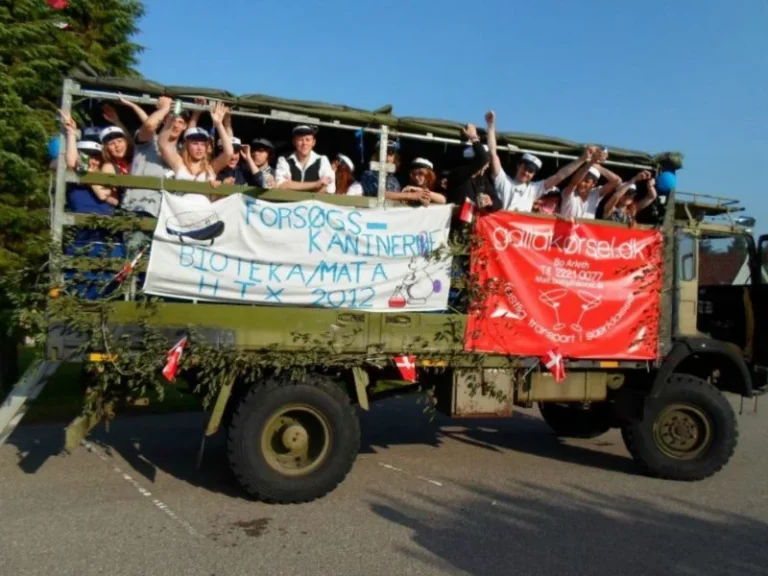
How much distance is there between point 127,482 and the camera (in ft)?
20.2

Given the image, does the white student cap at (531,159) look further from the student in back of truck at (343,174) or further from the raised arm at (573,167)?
the student in back of truck at (343,174)

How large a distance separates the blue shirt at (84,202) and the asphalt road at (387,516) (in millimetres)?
2278

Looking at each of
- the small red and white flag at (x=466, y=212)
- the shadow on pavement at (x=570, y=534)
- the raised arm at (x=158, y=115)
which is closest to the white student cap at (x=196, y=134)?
the raised arm at (x=158, y=115)

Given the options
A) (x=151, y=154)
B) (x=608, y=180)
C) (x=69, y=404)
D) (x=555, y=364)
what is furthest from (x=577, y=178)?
(x=69, y=404)

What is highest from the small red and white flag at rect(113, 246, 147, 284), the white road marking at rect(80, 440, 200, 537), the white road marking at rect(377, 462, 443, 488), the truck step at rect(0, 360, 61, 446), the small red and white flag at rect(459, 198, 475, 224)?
the small red and white flag at rect(459, 198, 475, 224)

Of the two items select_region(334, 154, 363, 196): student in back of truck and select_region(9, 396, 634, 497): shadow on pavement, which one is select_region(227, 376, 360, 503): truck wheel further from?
select_region(334, 154, 363, 196): student in back of truck

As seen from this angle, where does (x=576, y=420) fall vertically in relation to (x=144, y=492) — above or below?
above

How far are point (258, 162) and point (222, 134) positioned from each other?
815 mm

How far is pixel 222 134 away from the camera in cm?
567

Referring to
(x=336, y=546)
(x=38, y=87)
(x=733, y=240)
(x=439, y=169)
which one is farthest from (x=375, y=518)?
(x=38, y=87)

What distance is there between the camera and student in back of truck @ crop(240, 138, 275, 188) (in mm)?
6242

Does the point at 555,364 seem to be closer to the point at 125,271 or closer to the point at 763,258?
the point at 763,258

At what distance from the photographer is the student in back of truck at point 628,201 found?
6910 mm

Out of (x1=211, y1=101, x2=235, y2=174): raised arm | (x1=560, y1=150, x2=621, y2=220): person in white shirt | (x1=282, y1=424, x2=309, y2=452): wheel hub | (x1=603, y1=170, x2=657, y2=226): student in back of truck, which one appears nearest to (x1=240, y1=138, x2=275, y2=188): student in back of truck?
(x1=211, y1=101, x2=235, y2=174): raised arm
